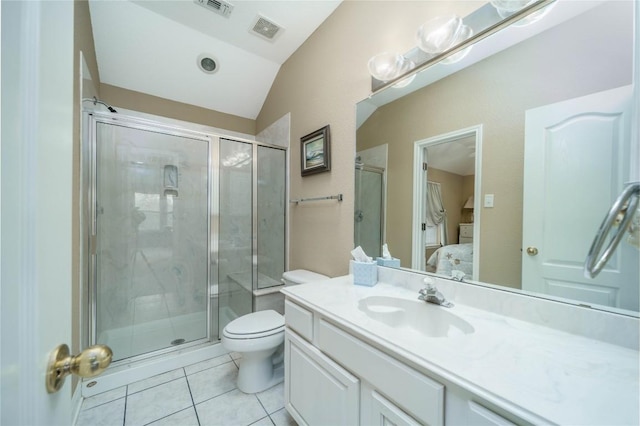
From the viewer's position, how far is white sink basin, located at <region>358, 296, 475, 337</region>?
954 mm

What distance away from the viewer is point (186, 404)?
4.81 feet

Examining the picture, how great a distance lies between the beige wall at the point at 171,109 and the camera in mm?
2277

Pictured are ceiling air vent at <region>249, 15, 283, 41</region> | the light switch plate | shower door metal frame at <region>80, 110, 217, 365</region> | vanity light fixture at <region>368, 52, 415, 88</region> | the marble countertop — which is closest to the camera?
the marble countertop

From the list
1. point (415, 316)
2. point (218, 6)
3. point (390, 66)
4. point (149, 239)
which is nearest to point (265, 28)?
point (218, 6)

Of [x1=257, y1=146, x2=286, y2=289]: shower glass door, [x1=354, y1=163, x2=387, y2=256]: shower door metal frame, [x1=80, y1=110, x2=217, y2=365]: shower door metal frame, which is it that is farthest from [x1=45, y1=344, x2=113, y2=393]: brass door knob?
[x1=257, y1=146, x2=286, y2=289]: shower glass door

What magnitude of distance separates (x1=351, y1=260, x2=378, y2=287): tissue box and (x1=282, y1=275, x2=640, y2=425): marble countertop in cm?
40

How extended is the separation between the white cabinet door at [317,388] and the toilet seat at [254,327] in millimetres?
356

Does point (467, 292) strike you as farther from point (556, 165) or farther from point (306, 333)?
point (306, 333)

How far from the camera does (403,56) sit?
130cm

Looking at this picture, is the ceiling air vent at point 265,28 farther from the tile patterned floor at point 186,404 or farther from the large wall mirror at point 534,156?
the tile patterned floor at point 186,404

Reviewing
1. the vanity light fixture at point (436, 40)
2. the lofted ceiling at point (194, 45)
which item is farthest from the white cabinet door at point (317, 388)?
the lofted ceiling at point (194, 45)

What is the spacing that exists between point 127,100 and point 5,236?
277 cm

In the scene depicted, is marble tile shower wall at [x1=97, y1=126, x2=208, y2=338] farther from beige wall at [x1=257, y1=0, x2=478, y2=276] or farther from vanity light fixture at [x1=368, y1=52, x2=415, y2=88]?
vanity light fixture at [x1=368, y1=52, x2=415, y2=88]

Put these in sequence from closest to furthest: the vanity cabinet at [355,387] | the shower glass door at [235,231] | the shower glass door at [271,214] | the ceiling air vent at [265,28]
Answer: the vanity cabinet at [355,387]
the ceiling air vent at [265,28]
the shower glass door at [235,231]
the shower glass door at [271,214]
